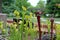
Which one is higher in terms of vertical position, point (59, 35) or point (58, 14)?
point (59, 35)

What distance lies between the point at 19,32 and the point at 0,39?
205mm

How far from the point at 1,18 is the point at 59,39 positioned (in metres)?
2.36

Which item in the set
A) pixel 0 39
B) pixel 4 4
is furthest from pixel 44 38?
pixel 4 4

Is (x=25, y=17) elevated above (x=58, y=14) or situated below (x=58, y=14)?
above

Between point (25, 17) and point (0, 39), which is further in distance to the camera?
point (0, 39)

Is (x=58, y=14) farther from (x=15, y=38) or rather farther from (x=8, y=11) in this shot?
(x=15, y=38)

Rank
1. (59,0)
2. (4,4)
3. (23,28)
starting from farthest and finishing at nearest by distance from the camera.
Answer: (59,0), (4,4), (23,28)

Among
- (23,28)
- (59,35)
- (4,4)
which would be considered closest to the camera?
(59,35)

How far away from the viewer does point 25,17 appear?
0.87 metres

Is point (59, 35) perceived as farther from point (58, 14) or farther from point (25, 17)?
point (58, 14)

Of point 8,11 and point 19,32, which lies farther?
point 8,11

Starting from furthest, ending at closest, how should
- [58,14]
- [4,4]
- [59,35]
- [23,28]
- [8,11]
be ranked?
[58,14] → [4,4] → [8,11] → [23,28] → [59,35]

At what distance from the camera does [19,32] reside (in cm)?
88

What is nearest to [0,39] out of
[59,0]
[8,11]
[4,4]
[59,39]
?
[59,39]
